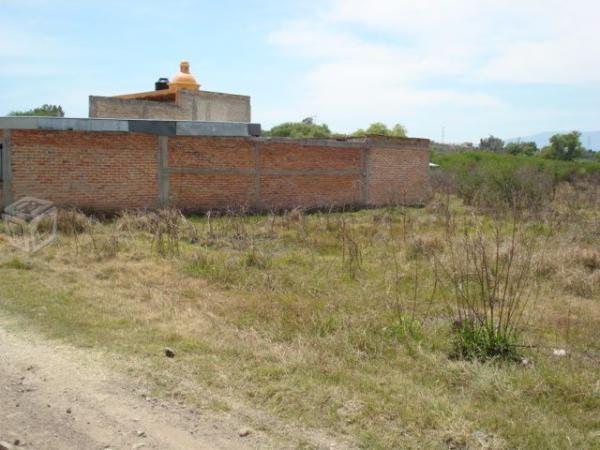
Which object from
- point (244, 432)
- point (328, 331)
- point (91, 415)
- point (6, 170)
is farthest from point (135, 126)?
point (244, 432)

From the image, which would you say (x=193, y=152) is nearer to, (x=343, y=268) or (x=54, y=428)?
(x=343, y=268)

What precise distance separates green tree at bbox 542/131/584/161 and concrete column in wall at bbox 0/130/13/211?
36645mm

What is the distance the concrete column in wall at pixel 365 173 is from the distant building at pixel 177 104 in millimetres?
6491

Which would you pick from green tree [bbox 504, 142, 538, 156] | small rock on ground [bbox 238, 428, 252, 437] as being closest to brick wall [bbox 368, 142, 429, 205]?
small rock on ground [bbox 238, 428, 252, 437]

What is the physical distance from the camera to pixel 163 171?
15852 mm

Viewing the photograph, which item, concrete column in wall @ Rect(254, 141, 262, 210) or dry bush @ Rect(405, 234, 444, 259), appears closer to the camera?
dry bush @ Rect(405, 234, 444, 259)

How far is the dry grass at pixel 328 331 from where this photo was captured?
3740 millimetres

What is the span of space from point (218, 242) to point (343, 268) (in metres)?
3.03

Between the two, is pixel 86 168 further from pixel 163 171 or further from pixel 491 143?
pixel 491 143

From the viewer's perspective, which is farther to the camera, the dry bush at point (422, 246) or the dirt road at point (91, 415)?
the dry bush at point (422, 246)

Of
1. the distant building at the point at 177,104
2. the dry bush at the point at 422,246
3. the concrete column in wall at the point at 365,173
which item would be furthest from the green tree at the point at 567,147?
the dry bush at the point at 422,246

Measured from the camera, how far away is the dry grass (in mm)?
3740

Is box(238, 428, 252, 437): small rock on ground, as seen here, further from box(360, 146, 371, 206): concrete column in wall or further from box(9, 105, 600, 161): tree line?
box(9, 105, 600, 161): tree line

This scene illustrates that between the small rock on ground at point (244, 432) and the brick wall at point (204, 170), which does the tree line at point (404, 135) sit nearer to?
the brick wall at point (204, 170)
